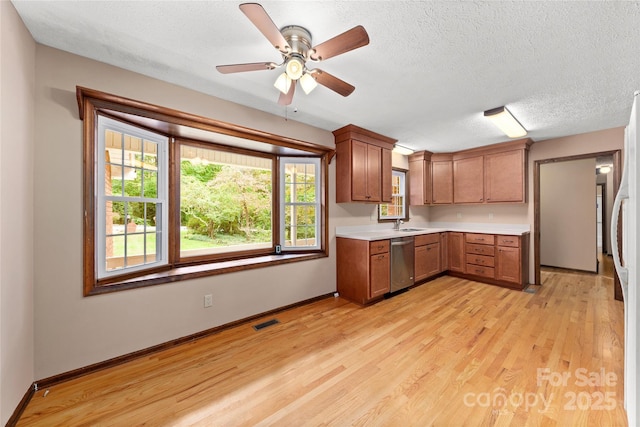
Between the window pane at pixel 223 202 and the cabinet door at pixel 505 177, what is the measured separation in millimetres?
3805

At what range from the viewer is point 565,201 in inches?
193

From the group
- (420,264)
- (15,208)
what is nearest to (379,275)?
(420,264)

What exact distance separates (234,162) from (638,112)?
3.23 metres

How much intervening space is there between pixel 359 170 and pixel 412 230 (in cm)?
176

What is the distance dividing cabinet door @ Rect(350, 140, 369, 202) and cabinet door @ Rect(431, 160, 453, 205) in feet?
7.08

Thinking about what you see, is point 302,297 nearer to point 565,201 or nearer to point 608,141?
point 608,141

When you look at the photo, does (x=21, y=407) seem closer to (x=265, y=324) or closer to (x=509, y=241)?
(x=265, y=324)

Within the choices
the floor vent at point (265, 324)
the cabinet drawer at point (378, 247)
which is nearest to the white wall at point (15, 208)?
the floor vent at point (265, 324)

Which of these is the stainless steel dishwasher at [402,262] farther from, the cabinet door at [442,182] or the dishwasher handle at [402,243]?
the cabinet door at [442,182]

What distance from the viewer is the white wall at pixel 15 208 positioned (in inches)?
52.9

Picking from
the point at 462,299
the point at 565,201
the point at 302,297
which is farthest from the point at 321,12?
the point at 565,201

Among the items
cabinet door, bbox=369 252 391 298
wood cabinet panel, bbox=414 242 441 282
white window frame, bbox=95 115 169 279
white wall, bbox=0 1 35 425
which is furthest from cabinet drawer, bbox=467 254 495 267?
white wall, bbox=0 1 35 425

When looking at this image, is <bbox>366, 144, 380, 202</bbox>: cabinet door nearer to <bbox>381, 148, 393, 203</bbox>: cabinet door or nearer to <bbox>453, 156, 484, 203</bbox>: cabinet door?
<bbox>381, 148, 393, 203</bbox>: cabinet door

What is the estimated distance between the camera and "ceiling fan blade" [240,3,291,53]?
1180 millimetres
